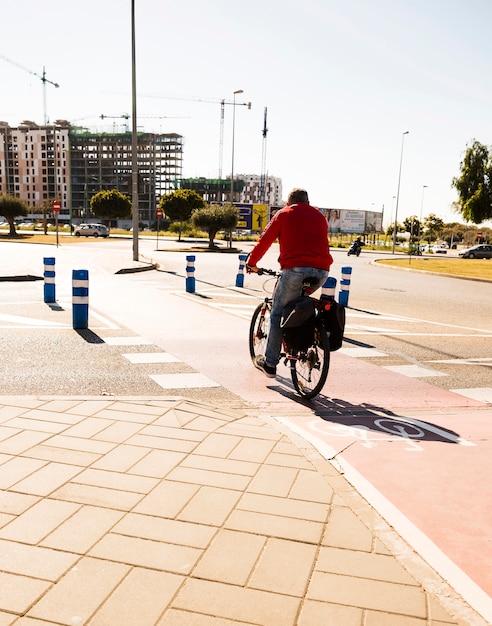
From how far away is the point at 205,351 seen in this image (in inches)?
294

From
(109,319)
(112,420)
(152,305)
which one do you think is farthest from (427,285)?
(112,420)

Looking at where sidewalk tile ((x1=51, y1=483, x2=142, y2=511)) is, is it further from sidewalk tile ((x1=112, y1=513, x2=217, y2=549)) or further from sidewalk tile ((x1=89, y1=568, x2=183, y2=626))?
sidewalk tile ((x1=89, y1=568, x2=183, y2=626))

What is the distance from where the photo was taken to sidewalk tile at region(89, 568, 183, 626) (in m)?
2.14

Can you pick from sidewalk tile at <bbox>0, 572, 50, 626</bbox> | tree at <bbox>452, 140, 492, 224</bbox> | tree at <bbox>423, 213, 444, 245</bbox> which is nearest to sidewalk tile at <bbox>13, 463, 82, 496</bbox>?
sidewalk tile at <bbox>0, 572, 50, 626</bbox>

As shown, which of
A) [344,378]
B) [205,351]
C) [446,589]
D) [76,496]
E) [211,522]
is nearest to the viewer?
[446,589]

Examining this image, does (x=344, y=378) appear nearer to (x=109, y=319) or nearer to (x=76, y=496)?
(x=76, y=496)

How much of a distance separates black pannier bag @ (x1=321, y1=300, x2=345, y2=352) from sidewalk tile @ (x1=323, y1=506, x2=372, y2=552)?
2325 millimetres

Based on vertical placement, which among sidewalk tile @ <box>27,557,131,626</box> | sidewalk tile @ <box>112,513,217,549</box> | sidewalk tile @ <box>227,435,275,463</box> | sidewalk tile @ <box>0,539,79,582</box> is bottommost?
sidewalk tile @ <box>227,435,275,463</box>

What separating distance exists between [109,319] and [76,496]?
6857mm

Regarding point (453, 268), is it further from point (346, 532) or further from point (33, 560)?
point (33, 560)

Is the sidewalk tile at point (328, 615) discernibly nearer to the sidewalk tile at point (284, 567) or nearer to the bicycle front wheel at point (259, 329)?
the sidewalk tile at point (284, 567)

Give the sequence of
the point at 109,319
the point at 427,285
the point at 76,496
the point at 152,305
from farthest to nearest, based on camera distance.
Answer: the point at 427,285
the point at 152,305
the point at 109,319
the point at 76,496

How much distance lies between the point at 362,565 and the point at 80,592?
48.4 inches

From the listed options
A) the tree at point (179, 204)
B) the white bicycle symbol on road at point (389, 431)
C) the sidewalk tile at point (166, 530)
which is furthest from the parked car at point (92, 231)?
the sidewalk tile at point (166, 530)
